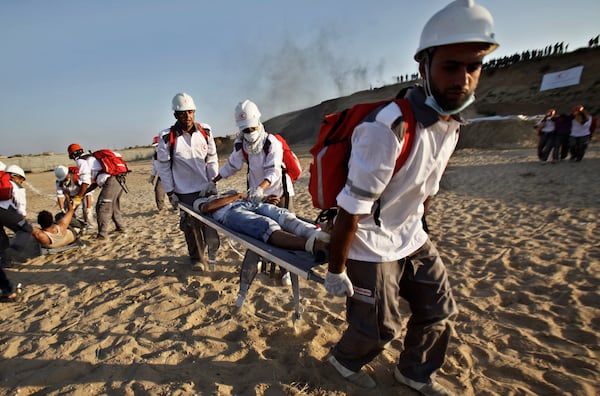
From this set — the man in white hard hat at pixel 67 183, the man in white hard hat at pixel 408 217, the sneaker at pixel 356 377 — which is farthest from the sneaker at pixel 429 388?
the man in white hard hat at pixel 67 183

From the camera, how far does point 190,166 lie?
444cm

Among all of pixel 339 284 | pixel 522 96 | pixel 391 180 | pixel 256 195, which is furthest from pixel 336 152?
pixel 522 96

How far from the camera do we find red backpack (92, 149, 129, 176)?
6.17 metres

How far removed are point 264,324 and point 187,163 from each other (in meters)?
2.35

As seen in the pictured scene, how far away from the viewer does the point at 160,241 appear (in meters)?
6.01

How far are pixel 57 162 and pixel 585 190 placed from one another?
36130mm

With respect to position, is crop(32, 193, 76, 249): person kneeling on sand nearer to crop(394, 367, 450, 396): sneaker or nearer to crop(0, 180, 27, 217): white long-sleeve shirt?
crop(0, 180, 27, 217): white long-sleeve shirt

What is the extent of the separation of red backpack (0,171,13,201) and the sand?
3.52 ft

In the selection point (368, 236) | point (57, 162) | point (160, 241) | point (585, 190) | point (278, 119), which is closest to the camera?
point (368, 236)

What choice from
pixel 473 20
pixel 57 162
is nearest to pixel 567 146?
pixel 473 20

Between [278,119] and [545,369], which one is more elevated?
[278,119]

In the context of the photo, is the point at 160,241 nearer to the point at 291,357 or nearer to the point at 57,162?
the point at 291,357

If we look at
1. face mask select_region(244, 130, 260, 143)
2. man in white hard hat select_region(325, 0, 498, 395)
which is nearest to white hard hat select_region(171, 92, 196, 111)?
face mask select_region(244, 130, 260, 143)

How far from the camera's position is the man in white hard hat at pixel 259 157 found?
392cm
